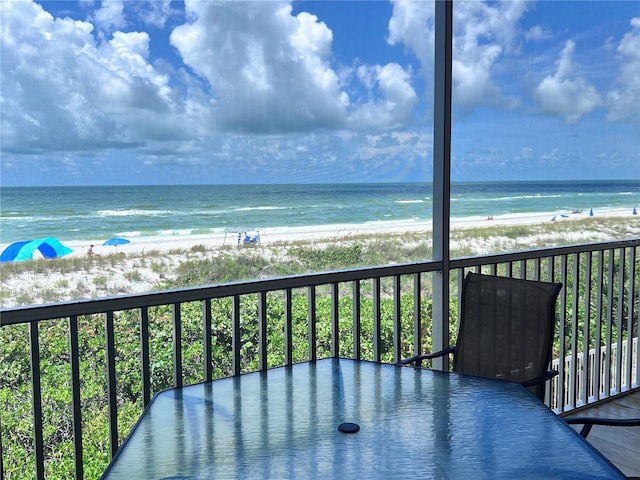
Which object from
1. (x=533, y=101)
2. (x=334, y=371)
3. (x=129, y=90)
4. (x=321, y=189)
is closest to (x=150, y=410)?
(x=334, y=371)

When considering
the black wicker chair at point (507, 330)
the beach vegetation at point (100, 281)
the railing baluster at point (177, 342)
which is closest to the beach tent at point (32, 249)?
the beach vegetation at point (100, 281)

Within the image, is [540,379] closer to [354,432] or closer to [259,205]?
[354,432]

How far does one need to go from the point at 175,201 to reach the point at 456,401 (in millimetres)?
19620

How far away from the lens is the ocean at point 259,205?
1844 centimetres

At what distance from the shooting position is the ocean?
60.5ft

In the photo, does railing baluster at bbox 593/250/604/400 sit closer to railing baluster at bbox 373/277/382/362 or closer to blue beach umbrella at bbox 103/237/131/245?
railing baluster at bbox 373/277/382/362

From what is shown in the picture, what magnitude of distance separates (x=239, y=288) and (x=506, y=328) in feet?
3.71

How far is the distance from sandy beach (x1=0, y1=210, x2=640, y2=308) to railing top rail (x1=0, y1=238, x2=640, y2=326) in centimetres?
1218

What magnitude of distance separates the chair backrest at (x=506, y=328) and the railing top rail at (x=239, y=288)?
48 cm

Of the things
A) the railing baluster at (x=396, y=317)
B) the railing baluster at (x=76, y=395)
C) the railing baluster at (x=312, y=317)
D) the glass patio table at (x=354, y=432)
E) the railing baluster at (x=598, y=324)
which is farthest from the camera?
the railing baluster at (x=598, y=324)

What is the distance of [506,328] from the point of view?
2398 millimetres

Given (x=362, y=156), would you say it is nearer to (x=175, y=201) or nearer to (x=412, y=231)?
(x=412, y=231)

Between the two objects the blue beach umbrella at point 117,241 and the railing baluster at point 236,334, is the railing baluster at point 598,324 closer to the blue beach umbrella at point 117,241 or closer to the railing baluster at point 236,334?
the railing baluster at point 236,334

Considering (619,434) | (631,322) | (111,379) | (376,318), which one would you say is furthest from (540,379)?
(631,322)
